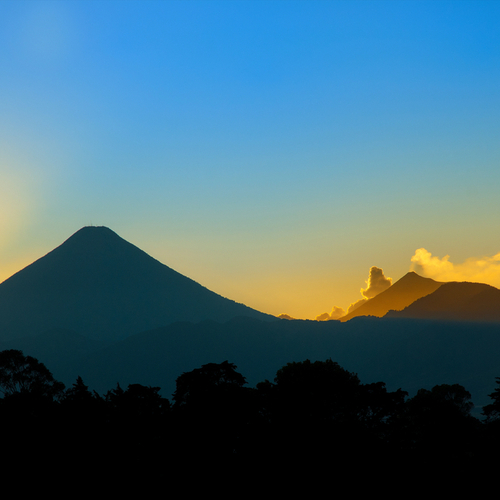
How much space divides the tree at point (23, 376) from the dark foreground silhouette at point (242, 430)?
19.6 metres

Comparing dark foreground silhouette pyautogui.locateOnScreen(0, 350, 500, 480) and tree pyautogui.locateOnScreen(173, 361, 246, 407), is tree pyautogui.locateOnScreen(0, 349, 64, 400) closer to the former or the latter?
dark foreground silhouette pyautogui.locateOnScreen(0, 350, 500, 480)

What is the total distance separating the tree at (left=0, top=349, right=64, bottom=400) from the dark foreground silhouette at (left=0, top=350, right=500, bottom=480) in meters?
19.6

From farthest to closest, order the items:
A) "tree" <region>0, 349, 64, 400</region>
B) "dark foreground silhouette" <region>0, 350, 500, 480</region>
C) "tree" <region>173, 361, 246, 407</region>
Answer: "tree" <region>0, 349, 64, 400</region> < "tree" <region>173, 361, 246, 407</region> < "dark foreground silhouette" <region>0, 350, 500, 480</region>

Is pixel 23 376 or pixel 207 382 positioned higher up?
pixel 23 376

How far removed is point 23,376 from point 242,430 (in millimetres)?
40126

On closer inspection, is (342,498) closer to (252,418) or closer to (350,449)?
(350,449)

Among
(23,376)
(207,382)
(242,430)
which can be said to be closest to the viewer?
(242,430)

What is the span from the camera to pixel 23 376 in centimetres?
6631

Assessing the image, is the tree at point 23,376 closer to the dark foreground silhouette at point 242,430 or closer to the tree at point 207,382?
the dark foreground silhouette at point 242,430

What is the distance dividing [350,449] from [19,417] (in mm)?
20028

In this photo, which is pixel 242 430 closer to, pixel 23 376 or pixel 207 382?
pixel 207 382

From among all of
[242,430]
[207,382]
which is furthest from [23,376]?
[242,430]

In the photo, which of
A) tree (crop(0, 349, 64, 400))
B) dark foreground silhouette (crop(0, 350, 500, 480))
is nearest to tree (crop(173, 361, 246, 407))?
dark foreground silhouette (crop(0, 350, 500, 480))

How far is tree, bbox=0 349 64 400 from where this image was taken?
65.5 m
